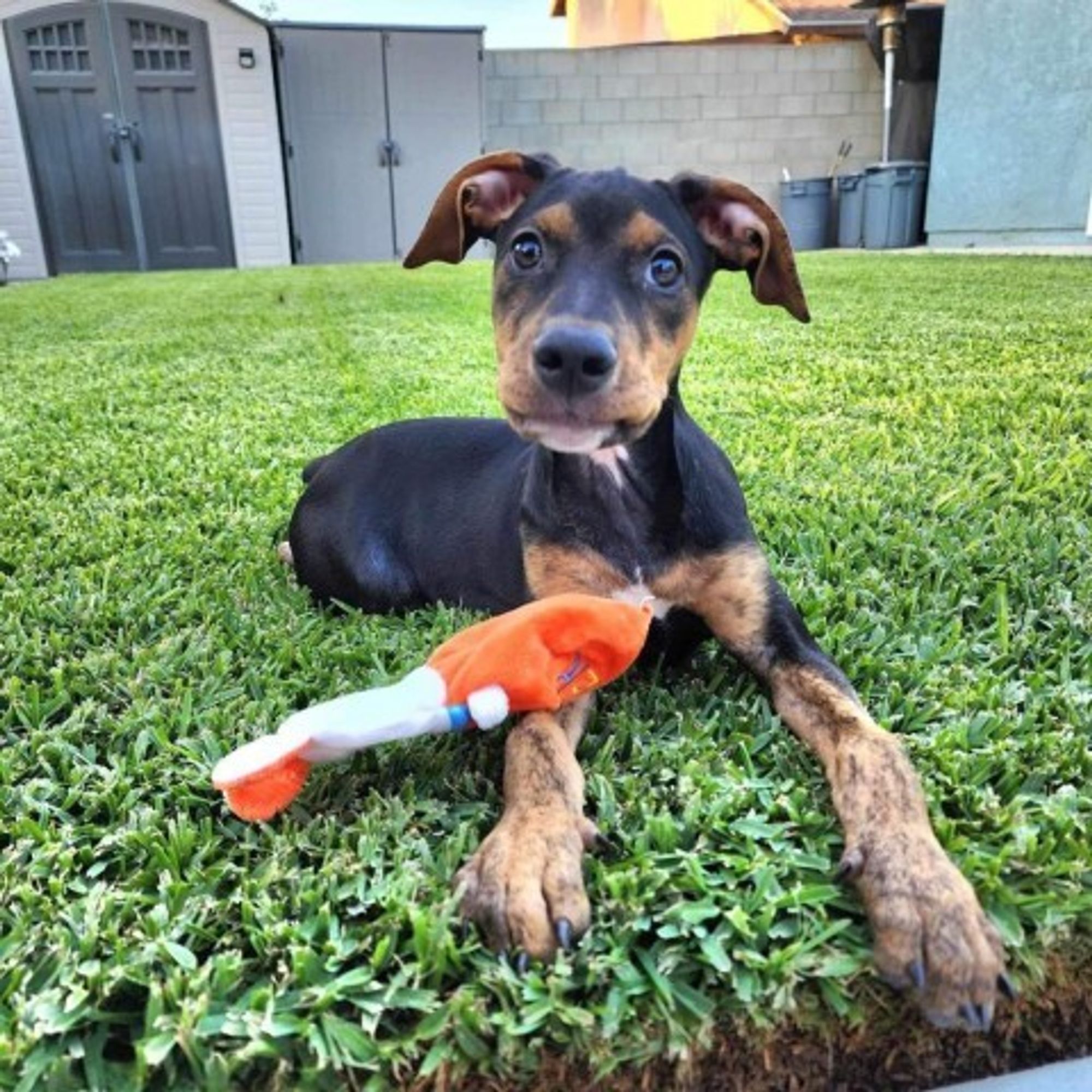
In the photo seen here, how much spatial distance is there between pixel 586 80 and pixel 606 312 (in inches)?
780

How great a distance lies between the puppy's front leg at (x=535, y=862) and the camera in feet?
5.30

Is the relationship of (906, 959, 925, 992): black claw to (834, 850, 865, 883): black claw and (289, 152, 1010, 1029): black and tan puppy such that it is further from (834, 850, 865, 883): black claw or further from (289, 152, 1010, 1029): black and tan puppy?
(834, 850, 865, 883): black claw

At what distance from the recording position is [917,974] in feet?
5.06

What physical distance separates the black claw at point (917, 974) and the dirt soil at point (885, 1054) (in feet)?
0.24

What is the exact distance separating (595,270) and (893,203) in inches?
662

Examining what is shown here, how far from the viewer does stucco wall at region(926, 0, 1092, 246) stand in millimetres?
14219

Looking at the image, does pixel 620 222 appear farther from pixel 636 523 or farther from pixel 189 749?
pixel 189 749

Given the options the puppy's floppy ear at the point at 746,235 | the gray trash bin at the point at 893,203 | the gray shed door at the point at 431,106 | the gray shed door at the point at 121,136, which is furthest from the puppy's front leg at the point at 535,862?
the gray shed door at the point at 121,136

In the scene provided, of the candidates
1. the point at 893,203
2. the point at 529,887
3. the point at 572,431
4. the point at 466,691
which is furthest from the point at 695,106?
the point at 529,887

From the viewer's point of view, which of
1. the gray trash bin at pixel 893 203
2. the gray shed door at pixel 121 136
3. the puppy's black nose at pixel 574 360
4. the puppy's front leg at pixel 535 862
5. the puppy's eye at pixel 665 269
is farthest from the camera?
the gray shed door at pixel 121 136

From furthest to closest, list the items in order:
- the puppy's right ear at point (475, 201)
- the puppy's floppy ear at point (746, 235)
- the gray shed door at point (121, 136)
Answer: the gray shed door at point (121, 136)
the puppy's right ear at point (475, 201)
the puppy's floppy ear at point (746, 235)

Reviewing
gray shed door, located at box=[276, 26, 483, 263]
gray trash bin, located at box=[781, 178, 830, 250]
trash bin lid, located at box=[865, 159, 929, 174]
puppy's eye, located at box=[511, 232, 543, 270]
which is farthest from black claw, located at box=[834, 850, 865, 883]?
gray shed door, located at box=[276, 26, 483, 263]

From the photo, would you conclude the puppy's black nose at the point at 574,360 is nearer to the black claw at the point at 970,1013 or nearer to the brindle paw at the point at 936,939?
the brindle paw at the point at 936,939

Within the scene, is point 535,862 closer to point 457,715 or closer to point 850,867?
point 457,715
